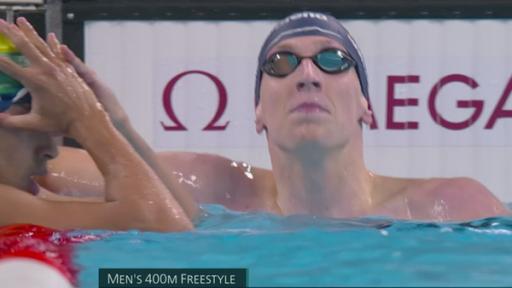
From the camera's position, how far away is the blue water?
302cm

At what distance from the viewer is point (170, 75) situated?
7113mm

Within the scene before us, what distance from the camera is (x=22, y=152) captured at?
11.0ft

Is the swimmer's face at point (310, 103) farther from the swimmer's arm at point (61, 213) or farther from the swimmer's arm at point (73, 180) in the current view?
the swimmer's arm at point (61, 213)

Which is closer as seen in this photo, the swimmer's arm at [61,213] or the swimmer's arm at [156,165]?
the swimmer's arm at [61,213]

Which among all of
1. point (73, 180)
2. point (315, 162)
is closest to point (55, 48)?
point (73, 180)

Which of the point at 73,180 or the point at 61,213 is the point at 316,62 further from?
the point at 61,213

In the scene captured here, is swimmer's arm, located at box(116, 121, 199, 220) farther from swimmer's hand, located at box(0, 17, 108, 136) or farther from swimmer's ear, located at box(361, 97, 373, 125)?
swimmer's ear, located at box(361, 97, 373, 125)

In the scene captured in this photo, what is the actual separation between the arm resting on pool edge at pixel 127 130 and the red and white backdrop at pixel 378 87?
279 centimetres

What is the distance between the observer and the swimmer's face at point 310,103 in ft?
14.0

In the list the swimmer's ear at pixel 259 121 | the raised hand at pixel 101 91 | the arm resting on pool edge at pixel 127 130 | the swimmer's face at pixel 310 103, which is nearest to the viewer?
the raised hand at pixel 101 91

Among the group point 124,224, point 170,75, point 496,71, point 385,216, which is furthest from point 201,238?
point 496,71

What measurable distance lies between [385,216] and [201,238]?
3.67 ft

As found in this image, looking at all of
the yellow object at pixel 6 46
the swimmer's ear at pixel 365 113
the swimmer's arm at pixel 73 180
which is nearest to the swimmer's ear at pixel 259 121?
the swimmer's ear at pixel 365 113

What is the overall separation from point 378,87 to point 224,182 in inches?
104
